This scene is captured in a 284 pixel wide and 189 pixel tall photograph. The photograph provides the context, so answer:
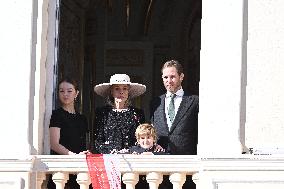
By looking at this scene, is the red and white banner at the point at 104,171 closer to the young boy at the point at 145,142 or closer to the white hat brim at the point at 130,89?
the young boy at the point at 145,142

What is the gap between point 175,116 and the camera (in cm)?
736

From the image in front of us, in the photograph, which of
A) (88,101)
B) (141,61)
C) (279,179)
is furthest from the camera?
(141,61)

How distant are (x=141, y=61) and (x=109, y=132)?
23.8 feet

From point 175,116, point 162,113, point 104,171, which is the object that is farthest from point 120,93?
point 104,171

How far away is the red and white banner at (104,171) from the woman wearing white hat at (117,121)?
15 cm

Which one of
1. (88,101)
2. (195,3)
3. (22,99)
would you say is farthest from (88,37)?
(22,99)

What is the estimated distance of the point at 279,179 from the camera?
7.14 metres

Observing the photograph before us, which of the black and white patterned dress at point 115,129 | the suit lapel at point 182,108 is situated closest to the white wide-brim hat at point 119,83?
the black and white patterned dress at point 115,129

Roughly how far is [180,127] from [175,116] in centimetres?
11

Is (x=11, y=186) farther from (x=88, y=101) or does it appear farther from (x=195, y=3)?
(x=195, y=3)

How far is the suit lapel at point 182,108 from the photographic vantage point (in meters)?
7.34

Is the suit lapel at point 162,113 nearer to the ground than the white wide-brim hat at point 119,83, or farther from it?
nearer to the ground

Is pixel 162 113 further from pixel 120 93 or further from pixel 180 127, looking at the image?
pixel 120 93

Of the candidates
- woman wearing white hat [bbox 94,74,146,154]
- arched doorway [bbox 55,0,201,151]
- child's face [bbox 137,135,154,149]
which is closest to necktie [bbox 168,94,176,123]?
woman wearing white hat [bbox 94,74,146,154]
